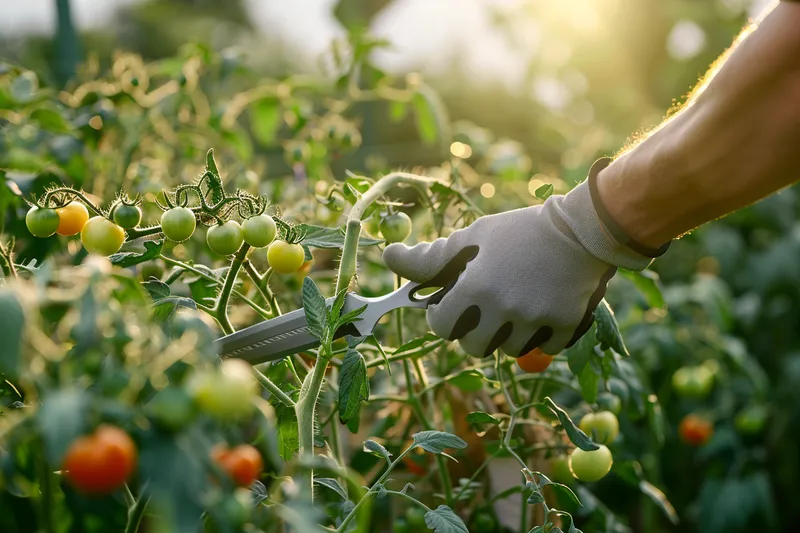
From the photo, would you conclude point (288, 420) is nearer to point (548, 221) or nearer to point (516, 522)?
point (548, 221)

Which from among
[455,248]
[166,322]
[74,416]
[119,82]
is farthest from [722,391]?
[74,416]

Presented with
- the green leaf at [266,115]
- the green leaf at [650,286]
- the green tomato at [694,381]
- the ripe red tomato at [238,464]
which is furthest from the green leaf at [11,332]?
the green tomato at [694,381]

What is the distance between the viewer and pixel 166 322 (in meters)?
0.80

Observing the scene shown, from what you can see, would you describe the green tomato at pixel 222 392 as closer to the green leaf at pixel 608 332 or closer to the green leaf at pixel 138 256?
the green leaf at pixel 138 256

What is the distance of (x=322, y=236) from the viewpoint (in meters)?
1.01

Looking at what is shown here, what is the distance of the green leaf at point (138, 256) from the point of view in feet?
2.87

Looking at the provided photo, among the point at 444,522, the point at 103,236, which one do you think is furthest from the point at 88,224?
the point at 444,522

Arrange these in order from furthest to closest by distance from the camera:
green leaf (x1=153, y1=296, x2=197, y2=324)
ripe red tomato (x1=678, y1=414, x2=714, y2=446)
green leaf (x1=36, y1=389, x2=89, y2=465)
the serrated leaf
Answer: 1. ripe red tomato (x1=678, y1=414, x2=714, y2=446)
2. the serrated leaf
3. green leaf (x1=153, y1=296, x2=197, y2=324)
4. green leaf (x1=36, y1=389, x2=89, y2=465)

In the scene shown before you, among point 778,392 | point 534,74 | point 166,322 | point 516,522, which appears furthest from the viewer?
point 534,74

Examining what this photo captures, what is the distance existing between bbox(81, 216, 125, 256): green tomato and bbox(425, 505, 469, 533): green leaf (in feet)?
1.47

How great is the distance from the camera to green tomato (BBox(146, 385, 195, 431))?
484mm

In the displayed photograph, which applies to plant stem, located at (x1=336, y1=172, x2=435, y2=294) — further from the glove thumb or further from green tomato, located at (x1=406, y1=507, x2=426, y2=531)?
green tomato, located at (x1=406, y1=507, x2=426, y2=531)

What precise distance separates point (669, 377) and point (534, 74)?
2720 mm

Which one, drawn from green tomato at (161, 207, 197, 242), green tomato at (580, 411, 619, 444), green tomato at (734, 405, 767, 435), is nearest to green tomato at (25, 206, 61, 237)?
green tomato at (161, 207, 197, 242)
